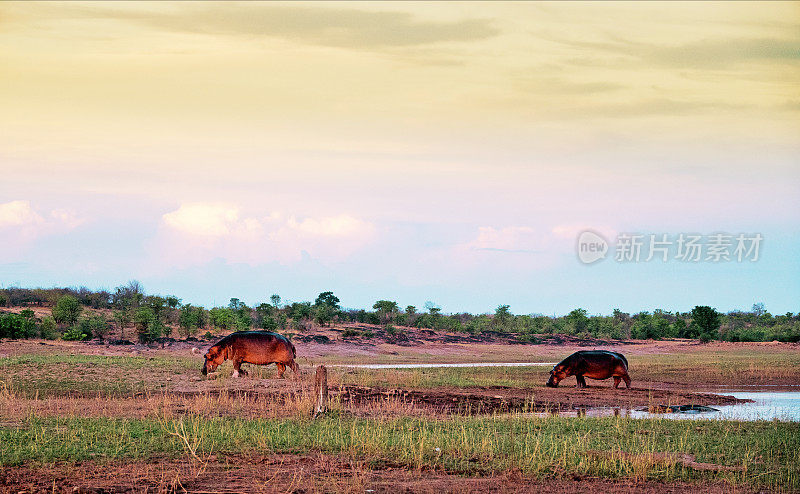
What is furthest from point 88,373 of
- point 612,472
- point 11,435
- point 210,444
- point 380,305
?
point 380,305

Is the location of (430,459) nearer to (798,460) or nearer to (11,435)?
(798,460)

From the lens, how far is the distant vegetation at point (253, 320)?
46.4 metres

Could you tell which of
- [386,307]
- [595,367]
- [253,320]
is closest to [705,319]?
[386,307]

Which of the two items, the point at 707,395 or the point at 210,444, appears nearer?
the point at 210,444

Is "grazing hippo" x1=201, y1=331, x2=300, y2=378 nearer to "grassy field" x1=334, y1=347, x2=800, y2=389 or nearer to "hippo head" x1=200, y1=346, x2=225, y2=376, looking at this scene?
"hippo head" x1=200, y1=346, x2=225, y2=376

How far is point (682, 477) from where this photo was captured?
12.2 m

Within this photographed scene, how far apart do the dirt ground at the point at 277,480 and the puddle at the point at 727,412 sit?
21.8 feet

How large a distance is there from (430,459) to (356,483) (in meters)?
2.24

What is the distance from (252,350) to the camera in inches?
1004

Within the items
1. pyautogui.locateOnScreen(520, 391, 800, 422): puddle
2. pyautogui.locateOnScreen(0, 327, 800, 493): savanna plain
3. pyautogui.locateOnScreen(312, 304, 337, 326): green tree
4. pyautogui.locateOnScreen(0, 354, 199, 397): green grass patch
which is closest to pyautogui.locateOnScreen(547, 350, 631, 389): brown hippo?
pyautogui.locateOnScreen(0, 327, 800, 493): savanna plain

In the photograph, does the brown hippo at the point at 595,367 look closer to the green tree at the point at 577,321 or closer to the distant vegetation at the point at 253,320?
the distant vegetation at the point at 253,320

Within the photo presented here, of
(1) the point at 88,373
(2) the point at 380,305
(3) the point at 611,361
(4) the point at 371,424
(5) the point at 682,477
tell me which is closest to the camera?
(5) the point at 682,477

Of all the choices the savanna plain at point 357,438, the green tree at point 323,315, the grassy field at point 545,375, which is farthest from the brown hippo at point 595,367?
the green tree at point 323,315

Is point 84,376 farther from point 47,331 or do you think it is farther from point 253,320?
point 253,320
